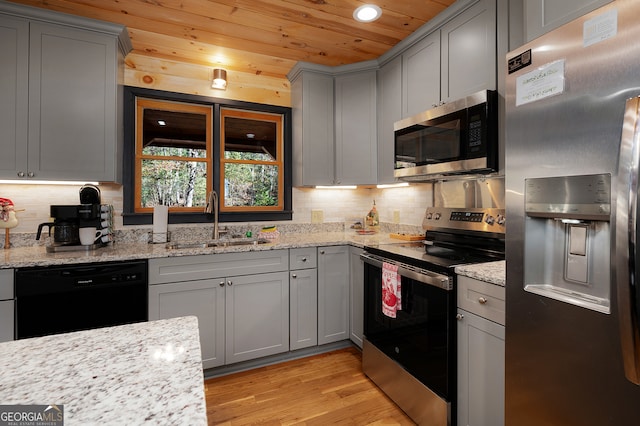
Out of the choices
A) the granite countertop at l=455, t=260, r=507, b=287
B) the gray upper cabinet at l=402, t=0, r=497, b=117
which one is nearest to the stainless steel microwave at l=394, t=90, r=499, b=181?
the gray upper cabinet at l=402, t=0, r=497, b=117

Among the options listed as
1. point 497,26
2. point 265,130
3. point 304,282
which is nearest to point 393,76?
point 497,26

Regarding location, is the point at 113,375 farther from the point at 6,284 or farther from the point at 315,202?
the point at 315,202

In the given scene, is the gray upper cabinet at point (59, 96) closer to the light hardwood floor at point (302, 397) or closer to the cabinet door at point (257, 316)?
the cabinet door at point (257, 316)

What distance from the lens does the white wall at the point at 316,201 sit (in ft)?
7.53

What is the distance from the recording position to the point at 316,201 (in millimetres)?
3246

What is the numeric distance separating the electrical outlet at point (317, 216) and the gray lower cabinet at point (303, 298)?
72 cm

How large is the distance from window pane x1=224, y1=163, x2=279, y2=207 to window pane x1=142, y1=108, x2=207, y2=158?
0.32 meters

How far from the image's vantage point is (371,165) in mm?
2869

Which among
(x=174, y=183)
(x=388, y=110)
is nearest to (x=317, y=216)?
(x=388, y=110)

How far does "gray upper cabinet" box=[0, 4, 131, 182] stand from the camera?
1995 mm

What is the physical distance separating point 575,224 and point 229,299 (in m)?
1.99

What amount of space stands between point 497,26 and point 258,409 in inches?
101

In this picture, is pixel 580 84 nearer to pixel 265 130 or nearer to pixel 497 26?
pixel 497 26

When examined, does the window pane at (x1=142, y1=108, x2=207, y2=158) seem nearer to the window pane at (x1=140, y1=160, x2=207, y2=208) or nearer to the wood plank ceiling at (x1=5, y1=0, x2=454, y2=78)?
the window pane at (x1=140, y1=160, x2=207, y2=208)
